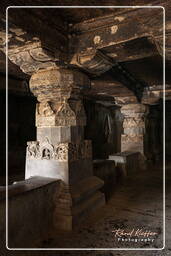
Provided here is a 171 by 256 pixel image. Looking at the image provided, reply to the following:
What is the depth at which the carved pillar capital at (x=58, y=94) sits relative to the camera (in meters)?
3.17

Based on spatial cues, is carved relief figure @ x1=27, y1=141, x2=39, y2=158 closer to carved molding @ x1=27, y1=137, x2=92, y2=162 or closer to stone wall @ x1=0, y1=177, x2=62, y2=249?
carved molding @ x1=27, y1=137, x2=92, y2=162

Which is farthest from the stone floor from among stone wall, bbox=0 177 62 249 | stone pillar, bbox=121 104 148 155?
stone pillar, bbox=121 104 148 155

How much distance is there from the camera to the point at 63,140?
321 cm

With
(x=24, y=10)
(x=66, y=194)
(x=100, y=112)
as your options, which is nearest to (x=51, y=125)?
(x=66, y=194)

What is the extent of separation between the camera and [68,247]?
8.12 ft

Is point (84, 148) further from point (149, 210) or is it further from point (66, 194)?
point (149, 210)

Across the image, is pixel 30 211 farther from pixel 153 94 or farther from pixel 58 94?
pixel 153 94

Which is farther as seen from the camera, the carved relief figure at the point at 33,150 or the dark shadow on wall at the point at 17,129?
the dark shadow on wall at the point at 17,129

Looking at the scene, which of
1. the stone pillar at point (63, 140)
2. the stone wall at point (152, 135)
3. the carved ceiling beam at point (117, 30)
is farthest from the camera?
the stone wall at point (152, 135)

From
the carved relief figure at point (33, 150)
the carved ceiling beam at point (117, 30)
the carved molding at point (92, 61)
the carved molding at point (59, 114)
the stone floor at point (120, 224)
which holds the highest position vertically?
the carved ceiling beam at point (117, 30)

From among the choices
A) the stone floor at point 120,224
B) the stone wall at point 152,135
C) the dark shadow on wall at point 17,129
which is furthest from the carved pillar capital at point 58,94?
the stone wall at point 152,135

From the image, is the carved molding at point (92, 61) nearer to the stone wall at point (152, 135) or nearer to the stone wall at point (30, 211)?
the stone wall at point (30, 211)

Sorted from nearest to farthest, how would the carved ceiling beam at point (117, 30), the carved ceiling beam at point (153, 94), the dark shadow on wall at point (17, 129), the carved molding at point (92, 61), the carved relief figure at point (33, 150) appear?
the carved ceiling beam at point (117, 30) < the carved molding at point (92, 61) < the carved relief figure at point (33, 150) < the carved ceiling beam at point (153, 94) < the dark shadow on wall at point (17, 129)

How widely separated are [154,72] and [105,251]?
4.19m
